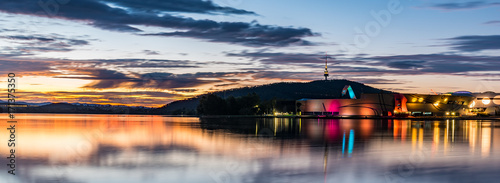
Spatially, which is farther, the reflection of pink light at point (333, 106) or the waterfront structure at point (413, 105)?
the reflection of pink light at point (333, 106)

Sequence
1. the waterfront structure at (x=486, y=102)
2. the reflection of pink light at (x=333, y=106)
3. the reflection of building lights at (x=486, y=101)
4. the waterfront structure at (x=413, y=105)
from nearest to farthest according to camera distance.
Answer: the waterfront structure at (x=413, y=105) → the waterfront structure at (x=486, y=102) → the reflection of building lights at (x=486, y=101) → the reflection of pink light at (x=333, y=106)

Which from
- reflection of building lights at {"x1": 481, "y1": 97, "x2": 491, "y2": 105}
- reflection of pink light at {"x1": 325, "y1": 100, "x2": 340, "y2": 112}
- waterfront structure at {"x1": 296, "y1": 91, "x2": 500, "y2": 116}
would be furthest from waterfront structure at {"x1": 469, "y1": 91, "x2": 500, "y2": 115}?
reflection of pink light at {"x1": 325, "y1": 100, "x2": 340, "y2": 112}

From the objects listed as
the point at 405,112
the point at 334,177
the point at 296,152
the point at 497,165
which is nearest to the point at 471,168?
the point at 497,165

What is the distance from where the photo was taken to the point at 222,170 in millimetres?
22359

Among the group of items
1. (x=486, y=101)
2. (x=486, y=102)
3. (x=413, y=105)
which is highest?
(x=486, y=101)

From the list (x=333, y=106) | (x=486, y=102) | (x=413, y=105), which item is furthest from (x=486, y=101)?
(x=333, y=106)

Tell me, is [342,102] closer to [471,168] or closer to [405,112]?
[405,112]

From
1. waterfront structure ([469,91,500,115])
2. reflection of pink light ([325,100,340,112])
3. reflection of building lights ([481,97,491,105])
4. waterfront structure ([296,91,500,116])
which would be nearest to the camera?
waterfront structure ([296,91,500,116])

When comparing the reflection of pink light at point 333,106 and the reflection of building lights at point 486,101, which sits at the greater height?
the reflection of building lights at point 486,101

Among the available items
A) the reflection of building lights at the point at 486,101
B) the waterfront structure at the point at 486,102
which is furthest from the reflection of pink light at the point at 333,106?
the reflection of building lights at the point at 486,101

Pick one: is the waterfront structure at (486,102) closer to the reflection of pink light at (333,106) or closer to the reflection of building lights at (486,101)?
the reflection of building lights at (486,101)

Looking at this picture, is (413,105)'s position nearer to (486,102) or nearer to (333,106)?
(333,106)

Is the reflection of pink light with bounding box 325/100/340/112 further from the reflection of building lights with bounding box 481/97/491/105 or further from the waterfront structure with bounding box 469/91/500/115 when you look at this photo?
the reflection of building lights with bounding box 481/97/491/105

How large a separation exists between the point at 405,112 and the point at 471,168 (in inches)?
6425
